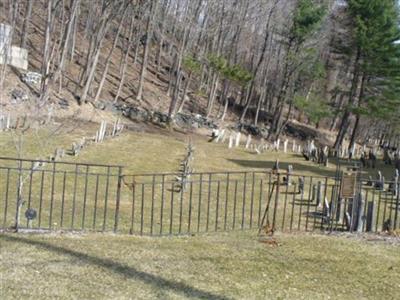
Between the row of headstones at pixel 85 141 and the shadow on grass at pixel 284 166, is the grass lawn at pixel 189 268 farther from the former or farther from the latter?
the shadow on grass at pixel 284 166

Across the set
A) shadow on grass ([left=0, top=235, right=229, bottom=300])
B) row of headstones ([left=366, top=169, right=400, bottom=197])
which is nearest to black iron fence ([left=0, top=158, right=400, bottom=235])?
row of headstones ([left=366, top=169, right=400, bottom=197])

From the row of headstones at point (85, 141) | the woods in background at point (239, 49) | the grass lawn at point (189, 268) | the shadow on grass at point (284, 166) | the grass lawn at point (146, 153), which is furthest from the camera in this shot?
the woods in background at point (239, 49)

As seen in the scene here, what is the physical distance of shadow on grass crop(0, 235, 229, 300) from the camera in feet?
18.7

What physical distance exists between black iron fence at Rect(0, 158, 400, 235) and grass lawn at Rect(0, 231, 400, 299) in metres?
0.93

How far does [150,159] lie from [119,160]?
185 cm

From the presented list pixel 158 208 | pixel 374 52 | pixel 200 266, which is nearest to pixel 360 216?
pixel 158 208

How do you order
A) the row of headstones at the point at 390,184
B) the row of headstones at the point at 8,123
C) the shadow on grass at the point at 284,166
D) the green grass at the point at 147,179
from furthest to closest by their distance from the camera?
the shadow on grass at the point at 284,166
the row of headstones at the point at 8,123
the row of headstones at the point at 390,184
the green grass at the point at 147,179

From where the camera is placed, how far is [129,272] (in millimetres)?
6160

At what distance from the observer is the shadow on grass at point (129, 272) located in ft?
18.7

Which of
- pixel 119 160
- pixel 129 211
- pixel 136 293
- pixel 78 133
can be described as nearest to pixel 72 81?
pixel 78 133

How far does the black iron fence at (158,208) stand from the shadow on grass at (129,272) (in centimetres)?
99

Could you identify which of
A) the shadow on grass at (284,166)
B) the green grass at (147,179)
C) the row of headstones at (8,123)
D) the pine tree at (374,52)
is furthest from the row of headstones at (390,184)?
the pine tree at (374,52)

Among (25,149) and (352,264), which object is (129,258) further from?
(25,149)

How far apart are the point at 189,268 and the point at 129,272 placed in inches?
28.2
